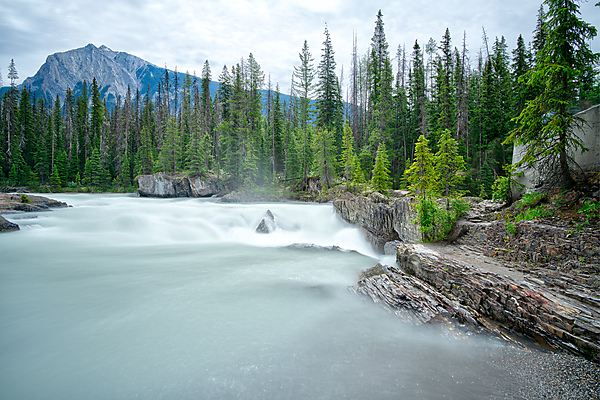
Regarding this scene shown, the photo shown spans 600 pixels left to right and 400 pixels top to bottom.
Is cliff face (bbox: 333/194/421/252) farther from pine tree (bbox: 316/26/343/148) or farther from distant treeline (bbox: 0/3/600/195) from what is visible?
pine tree (bbox: 316/26/343/148)

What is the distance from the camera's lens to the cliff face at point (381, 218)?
1173cm

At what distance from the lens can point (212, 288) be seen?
7703 millimetres

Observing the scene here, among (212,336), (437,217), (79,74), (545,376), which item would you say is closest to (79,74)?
(79,74)

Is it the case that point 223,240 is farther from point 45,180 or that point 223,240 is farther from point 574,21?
point 45,180

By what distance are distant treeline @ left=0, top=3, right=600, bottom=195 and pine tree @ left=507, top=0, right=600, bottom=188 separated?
38 centimetres

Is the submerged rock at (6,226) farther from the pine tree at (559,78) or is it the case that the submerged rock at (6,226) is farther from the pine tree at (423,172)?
the pine tree at (559,78)

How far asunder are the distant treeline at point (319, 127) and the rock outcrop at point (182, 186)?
6.66ft

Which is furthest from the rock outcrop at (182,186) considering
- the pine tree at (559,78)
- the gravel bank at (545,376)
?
the gravel bank at (545,376)

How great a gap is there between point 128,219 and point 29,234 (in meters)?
4.43

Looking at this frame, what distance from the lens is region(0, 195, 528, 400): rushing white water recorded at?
383 centimetres

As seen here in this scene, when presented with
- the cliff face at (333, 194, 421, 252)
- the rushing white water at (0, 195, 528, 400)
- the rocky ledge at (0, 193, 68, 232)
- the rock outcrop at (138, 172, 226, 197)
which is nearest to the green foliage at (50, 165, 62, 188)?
the rock outcrop at (138, 172, 226, 197)

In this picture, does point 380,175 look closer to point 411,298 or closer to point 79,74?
point 411,298

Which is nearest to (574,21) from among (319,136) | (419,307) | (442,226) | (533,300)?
(442,226)

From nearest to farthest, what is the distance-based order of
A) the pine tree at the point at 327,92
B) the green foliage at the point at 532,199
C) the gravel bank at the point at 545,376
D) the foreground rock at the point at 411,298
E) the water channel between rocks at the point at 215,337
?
1. the gravel bank at the point at 545,376
2. the water channel between rocks at the point at 215,337
3. the foreground rock at the point at 411,298
4. the green foliage at the point at 532,199
5. the pine tree at the point at 327,92
